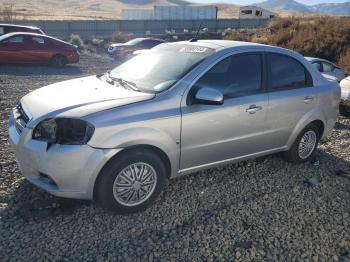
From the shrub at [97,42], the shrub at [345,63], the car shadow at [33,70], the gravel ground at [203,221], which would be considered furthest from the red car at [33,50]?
the shrub at [345,63]

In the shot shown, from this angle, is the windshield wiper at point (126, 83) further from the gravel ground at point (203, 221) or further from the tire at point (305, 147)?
the tire at point (305, 147)

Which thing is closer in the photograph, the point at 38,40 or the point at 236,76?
the point at 236,76

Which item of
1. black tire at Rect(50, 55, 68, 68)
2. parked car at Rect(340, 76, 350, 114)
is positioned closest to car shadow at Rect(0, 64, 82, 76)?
black tire at Rect(50, 55, 68, 68)

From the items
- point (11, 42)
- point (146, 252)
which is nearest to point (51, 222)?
point (146, 252)

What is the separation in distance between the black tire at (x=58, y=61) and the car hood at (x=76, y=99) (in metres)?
12.1

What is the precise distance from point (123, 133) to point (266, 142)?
2.08 meters

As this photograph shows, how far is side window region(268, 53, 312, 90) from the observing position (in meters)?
4.91

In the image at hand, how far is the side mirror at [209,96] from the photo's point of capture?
3994 millimetres

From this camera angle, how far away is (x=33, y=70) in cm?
1476

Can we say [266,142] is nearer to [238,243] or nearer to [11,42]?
[238,243]

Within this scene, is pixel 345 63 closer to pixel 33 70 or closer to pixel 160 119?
pixel 33 70

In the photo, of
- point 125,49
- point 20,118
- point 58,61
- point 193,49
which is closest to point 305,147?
point 193,49

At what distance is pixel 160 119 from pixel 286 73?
2066 mm

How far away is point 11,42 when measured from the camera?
1479cm
